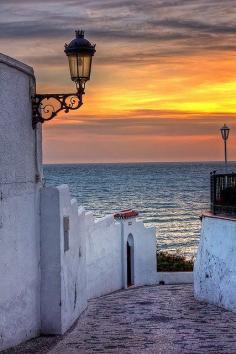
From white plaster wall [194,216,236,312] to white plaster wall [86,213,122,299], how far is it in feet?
8.27

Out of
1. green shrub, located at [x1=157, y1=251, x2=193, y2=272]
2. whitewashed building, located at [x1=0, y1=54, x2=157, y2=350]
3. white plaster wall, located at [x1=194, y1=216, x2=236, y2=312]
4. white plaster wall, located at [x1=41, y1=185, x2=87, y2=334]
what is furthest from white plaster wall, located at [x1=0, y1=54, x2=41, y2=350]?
green shrub, located at [x1=157, y1=251, x2=193, y2=272]

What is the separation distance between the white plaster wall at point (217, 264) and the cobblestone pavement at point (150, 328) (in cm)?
30

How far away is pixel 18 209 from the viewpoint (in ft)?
39.8

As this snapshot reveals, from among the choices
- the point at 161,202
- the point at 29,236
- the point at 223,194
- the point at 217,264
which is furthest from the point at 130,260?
the point at 161,202

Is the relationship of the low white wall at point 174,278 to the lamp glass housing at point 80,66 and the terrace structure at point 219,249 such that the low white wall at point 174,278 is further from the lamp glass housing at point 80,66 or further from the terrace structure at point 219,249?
the lamp glass housing at point 80,66

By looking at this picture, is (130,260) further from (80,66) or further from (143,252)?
(80,66)

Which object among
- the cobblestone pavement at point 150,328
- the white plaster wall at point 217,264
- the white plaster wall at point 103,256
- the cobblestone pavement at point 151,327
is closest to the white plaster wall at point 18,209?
the cobblestone pavement at point 150,328

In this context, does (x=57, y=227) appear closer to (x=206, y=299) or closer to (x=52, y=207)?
(x=52, y=207)

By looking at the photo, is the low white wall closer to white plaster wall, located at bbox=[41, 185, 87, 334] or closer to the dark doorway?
the dark doorway

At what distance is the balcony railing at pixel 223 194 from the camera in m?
17.9

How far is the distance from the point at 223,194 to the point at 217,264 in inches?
84.2

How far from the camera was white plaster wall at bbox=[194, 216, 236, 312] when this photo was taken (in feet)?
54.2

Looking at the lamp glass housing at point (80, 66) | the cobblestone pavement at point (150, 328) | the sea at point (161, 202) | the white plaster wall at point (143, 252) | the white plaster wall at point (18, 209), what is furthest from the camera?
the sea at point (161, 202)

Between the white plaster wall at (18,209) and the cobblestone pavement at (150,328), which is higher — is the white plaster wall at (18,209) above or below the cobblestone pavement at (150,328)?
above
